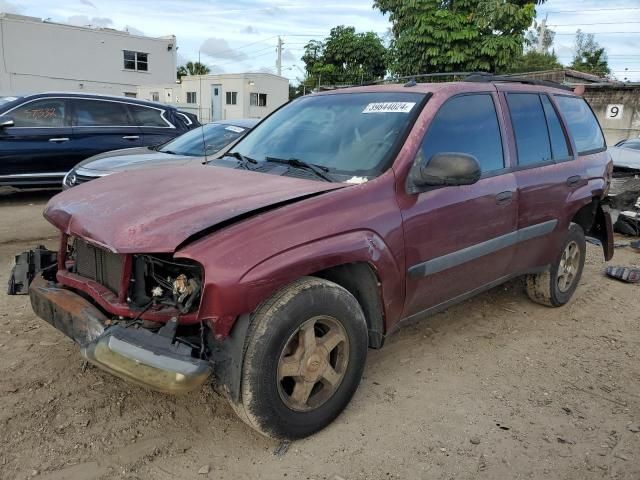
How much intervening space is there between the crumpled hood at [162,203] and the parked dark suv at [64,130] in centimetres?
591

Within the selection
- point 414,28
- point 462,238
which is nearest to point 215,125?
point 462,238

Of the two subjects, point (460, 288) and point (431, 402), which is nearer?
point (431, 402)

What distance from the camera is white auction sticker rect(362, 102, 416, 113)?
341cm

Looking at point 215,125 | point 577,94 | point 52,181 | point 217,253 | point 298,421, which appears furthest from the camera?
point 52,181

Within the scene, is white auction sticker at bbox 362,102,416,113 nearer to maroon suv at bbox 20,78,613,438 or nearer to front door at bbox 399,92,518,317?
maroon suv at bbox 20,78,613,438

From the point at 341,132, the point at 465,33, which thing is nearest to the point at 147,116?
the point at 341,132

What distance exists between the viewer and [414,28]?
1474cm

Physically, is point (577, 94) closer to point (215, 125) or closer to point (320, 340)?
point (320, 340)

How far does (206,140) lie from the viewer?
291 inches

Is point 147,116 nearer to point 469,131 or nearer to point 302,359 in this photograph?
point 469,131

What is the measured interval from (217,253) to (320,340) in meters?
0.76

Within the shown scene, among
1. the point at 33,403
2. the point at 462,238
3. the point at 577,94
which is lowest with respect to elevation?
the point at 33,403

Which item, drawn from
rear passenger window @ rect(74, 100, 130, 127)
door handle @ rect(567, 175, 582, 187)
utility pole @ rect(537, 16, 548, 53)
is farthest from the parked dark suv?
→ utility pole @ rect(537, 16, 548, 53)

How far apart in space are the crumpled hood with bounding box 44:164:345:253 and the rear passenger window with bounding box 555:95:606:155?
2.76 m
